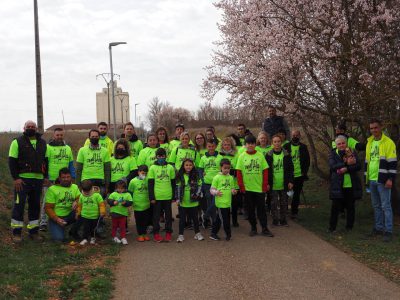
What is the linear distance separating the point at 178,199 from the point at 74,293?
135 inches

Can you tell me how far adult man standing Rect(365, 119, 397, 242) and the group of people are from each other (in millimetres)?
18

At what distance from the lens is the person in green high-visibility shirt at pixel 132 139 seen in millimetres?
10305

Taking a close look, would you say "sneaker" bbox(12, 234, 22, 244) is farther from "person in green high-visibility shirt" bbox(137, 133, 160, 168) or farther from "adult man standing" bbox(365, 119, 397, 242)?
"adult man standing" bbox(365, 119, 397, 242)

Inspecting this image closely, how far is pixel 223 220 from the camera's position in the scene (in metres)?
8.59

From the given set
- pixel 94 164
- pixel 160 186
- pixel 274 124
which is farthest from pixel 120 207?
pixel 274 124

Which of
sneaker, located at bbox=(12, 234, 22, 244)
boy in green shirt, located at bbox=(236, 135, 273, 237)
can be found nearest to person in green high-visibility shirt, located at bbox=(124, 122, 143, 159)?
boy in green shirt, located at bbox=(236, 135, 273, 237)

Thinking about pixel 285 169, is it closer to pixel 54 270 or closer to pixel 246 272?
pixel 246 272

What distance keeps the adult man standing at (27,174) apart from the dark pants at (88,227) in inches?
35.7

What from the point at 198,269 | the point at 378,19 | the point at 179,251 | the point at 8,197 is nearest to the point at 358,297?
the point at 198,269

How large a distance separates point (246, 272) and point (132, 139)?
15.8ft

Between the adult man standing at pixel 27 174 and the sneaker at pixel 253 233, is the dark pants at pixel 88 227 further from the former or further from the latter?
the sneaker at pixel 253 233

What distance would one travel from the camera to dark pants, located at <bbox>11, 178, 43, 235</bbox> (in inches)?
327

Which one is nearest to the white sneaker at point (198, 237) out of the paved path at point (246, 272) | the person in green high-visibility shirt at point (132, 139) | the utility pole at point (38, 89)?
the paved path at point (246, 272)

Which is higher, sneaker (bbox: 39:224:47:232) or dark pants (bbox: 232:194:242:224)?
dark pants (bbox: 232:194:242:224)
